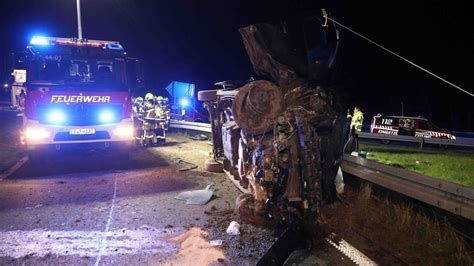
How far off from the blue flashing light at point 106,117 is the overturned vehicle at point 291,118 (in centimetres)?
474

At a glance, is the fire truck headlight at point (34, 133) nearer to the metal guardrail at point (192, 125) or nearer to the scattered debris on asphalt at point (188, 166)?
the scattered debris on asphalt at point (188, 166)

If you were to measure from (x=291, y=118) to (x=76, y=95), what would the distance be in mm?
5930

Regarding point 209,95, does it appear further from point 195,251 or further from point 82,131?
point 195,251

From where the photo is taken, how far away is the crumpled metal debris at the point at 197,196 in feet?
19.6

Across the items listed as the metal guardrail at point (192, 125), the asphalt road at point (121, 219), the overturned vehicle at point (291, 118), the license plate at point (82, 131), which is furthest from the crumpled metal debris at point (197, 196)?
the metal guardrail at point (192, 125)

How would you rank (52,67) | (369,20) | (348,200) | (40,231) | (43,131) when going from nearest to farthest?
(40,231) → (348,200) → (43,131) → (52,67) → (369,20)

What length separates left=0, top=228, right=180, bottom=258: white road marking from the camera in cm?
416

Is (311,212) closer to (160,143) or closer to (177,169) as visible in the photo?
(177,169)

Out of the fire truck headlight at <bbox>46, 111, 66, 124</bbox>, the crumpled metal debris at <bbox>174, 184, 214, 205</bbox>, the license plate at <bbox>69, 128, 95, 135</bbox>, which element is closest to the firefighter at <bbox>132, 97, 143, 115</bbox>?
the license plate at <bbox>69, 128, 95, 135</bbox>

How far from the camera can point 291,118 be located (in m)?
4.48

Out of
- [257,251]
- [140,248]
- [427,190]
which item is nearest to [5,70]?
[140,248]

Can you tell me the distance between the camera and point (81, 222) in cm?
509

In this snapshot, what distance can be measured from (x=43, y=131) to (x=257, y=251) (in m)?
6.16

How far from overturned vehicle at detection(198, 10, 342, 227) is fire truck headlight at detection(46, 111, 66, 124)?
16.5 feet
